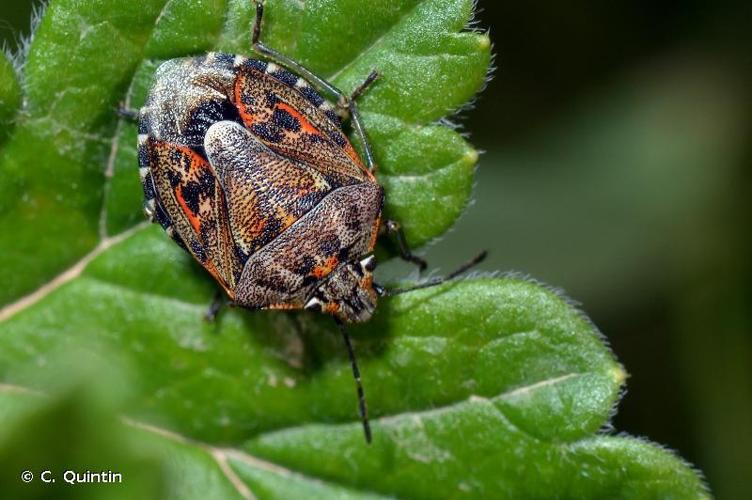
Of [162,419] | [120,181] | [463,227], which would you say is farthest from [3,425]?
[463,227]

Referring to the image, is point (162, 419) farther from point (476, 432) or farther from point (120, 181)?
point (476, 432)

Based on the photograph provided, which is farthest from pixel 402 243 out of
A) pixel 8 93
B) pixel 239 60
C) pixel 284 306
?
pixel 8 93

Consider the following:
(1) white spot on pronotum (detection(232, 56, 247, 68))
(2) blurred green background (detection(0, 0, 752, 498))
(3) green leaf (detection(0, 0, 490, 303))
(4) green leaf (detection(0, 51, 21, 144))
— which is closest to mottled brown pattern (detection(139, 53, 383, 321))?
(1) white spot on pronotum (detection(232, 56, 247, 68))

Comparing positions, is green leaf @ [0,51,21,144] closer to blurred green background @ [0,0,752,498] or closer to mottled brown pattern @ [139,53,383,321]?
mottled brown pattern @ [139,53,383,321]

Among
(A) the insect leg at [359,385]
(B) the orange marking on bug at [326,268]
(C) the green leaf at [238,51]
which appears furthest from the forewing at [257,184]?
Result: (A) the insect leg at [359,385]

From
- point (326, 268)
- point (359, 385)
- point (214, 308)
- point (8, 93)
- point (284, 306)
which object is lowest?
point (359, 385)

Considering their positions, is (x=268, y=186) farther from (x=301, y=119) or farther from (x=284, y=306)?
(x=284, y=306)

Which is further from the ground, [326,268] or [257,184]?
[257,184]
